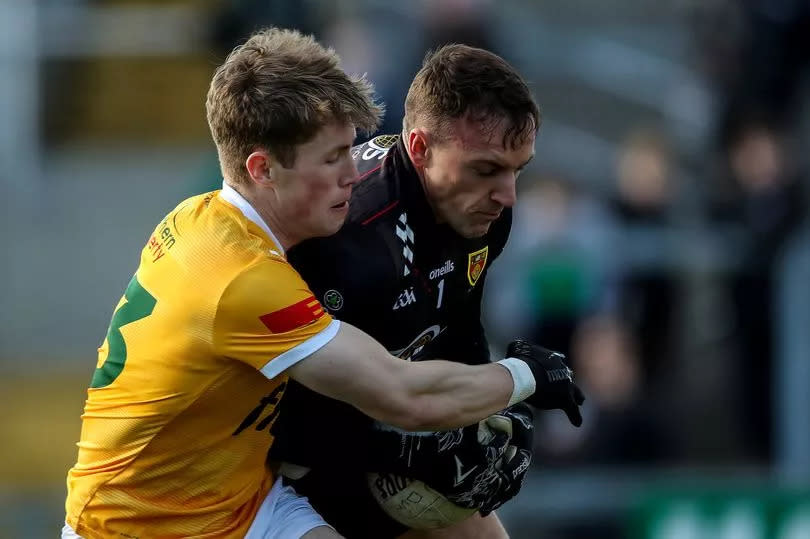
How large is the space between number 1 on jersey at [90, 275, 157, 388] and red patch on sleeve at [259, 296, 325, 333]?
41 cm

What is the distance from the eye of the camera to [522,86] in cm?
516

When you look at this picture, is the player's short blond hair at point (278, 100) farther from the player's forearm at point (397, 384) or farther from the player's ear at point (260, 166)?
the player's forearm at point (397, 384)

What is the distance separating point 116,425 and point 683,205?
679 cm

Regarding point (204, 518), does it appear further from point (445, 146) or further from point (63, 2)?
point (63, 2)

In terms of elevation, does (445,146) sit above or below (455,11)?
above

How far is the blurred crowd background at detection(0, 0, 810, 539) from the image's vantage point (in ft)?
32.8

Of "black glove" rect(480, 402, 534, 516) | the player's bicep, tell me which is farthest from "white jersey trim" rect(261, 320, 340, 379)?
"black glove" rect(480, 402, 534, 516)

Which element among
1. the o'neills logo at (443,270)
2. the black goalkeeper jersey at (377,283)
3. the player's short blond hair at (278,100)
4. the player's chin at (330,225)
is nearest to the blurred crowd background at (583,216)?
the black goalkeeper jersey at (377,283)

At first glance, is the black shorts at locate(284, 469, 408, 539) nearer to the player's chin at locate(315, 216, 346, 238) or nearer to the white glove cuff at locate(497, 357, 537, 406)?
the white glove cuff at locate(497, 357, 537, 406)

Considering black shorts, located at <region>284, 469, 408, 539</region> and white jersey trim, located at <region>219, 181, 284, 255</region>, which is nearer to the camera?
white jersey trim, located at <region>219, 181, 284, 255</region>

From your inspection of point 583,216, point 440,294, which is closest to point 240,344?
point 440,294

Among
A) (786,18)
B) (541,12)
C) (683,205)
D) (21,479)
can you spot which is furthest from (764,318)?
(21,479)

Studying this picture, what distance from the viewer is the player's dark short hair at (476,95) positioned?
5.09 meters

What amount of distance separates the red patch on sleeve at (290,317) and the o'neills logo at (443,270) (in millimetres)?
624
